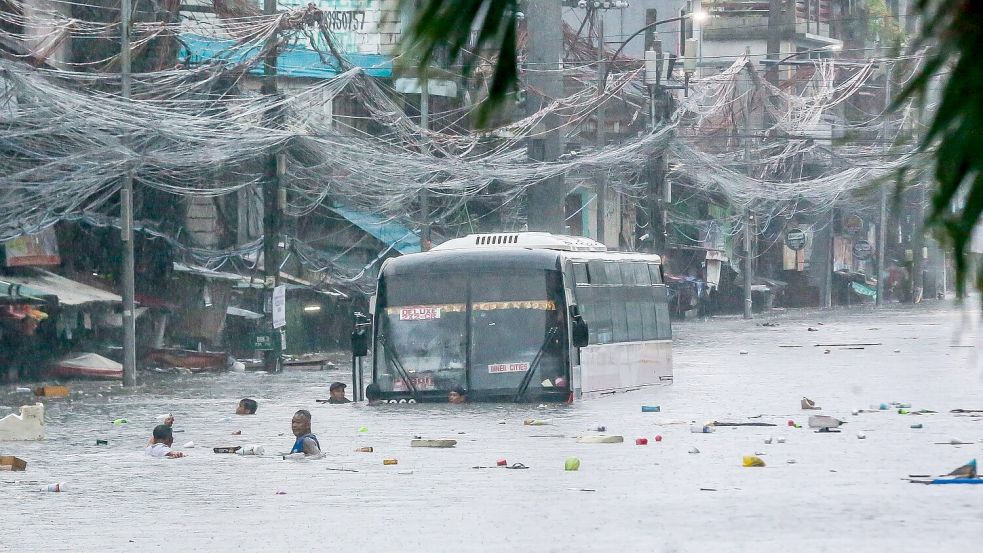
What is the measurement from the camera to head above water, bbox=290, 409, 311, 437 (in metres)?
16.1

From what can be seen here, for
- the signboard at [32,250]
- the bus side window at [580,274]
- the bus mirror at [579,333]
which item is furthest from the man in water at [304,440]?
the signboard at [32,250]

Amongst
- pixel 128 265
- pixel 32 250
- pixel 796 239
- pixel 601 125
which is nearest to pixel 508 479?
pixel 128 265

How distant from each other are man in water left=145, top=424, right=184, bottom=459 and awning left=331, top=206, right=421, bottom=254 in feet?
63.4

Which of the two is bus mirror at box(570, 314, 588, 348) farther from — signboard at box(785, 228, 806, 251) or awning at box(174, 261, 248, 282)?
signboard at box(785, 228, 806, 251)

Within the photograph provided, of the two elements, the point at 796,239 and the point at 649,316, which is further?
the point at 796,239

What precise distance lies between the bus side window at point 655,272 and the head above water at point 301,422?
42.7 feet

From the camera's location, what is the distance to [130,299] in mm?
27078

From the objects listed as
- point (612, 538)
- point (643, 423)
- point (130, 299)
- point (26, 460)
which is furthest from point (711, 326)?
point (612, 538)

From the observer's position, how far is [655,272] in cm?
2892

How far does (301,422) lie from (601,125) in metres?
28.3

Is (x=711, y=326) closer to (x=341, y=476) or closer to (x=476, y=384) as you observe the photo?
(x=476, y=384)

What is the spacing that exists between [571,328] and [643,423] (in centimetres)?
231

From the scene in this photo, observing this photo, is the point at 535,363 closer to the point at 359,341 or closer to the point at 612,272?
the point at 359,341

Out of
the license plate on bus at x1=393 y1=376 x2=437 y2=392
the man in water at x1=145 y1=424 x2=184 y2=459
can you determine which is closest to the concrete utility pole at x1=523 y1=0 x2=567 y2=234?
the license plate on bus at x1=393 y1=376 x2=437 y2=392
